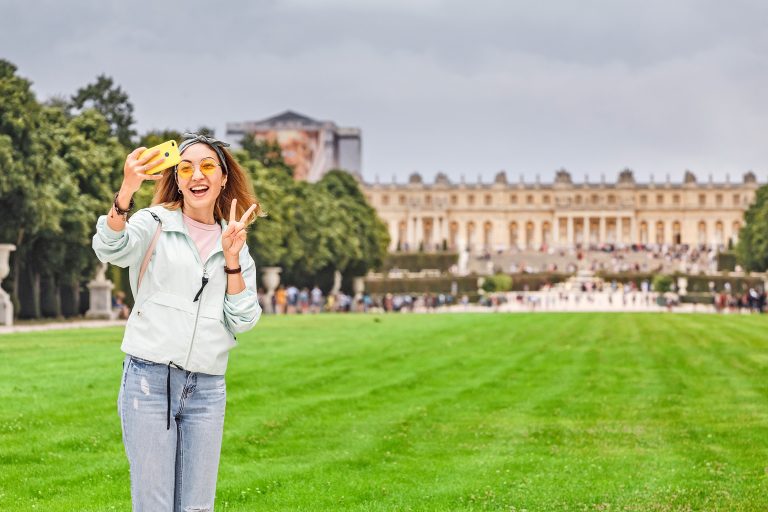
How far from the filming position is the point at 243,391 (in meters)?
16.1

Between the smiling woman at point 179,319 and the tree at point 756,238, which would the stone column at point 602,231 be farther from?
the smiling woman at point 179,319

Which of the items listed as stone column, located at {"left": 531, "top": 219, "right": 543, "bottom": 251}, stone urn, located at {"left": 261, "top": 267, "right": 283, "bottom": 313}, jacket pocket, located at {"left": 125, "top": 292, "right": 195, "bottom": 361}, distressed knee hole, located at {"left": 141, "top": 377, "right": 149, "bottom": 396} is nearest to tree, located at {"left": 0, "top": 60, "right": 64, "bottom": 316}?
stone urn, located at {"left": 261, "top": 267, "right": 283, "bottom": 313}

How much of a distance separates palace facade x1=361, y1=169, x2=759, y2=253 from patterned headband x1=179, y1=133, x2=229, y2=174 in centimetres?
16422

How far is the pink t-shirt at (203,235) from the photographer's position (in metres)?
5.45

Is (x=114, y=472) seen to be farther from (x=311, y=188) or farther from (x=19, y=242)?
(x=311, y=188)

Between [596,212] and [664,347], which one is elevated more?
[596,212]

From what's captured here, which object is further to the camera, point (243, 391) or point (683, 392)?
point (683, 392)

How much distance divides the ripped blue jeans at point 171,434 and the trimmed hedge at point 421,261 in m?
122

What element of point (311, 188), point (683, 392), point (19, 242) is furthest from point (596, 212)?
point (683, 392)

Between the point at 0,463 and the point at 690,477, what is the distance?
548 cm

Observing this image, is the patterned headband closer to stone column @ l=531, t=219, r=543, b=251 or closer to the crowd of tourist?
the crowd of tourist

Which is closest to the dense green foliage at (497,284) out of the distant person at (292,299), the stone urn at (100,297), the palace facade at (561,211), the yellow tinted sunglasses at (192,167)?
the distant person at (292,299)

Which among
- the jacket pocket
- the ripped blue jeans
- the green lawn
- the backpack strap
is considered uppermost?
the backpack strap

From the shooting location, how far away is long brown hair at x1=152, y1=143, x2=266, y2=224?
5594 mm
